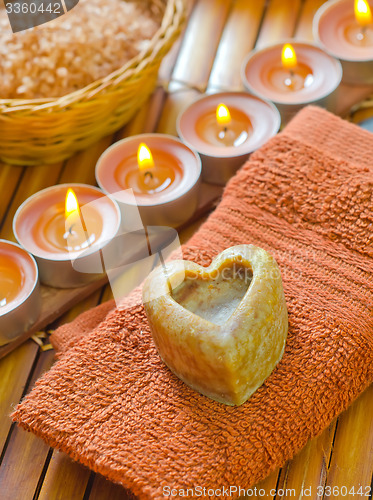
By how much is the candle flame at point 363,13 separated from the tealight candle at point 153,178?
1.38 feet

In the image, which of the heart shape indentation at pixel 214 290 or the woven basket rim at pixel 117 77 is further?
the woven basket rim at pixel 117 77

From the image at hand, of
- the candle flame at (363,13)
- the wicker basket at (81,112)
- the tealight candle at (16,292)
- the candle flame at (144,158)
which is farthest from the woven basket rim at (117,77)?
the candle flame at (363,13)

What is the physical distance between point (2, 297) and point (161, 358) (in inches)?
9.9

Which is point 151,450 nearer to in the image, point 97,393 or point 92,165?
point 97,393

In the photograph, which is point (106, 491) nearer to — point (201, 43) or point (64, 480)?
point (64, 480)

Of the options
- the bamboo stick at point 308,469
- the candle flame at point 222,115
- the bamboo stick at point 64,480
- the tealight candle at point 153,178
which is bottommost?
the bamboo stick at point 64,480

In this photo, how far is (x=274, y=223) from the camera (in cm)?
89

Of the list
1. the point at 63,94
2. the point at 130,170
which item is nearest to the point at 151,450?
the point at 130,170

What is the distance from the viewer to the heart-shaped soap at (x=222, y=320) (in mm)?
705

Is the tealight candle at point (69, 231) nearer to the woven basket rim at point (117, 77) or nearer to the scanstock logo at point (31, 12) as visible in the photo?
the woven basket rim at point (117, 77)

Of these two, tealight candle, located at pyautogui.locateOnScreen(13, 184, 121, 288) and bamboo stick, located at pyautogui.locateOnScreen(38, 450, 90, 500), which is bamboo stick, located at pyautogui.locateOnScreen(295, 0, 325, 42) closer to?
tealight candle, located at pyautogui.locateOnScreen(13, 184, 121, 288)

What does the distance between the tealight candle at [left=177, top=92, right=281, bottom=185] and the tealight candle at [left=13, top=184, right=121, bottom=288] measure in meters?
0.18

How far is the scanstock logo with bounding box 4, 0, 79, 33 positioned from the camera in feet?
3.52

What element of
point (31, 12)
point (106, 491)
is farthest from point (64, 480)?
point (31, 12)
